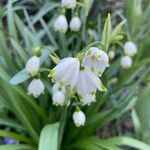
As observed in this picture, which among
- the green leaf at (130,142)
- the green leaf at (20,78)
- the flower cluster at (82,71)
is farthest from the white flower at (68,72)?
the green leaf at (130,142)

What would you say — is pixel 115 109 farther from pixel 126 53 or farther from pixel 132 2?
pixel 132 2

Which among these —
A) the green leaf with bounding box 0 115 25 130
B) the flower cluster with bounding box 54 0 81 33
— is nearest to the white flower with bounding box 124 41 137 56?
the flower cluster with bounding box 54 0 81 33

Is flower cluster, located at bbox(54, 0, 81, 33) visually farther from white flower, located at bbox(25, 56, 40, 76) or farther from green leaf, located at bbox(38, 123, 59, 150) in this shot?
green leaf, located at bbox(38, 123, 59, 150)

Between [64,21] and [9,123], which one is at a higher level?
[64,21]

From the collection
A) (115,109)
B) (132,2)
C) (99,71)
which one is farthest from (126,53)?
(99,71)

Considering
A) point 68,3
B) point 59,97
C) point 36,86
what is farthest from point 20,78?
point 68,3

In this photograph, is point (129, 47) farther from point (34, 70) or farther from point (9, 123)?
point (9, 123)

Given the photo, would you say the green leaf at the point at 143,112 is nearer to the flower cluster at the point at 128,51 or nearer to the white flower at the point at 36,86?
the flower cluster at the point at 128,51
